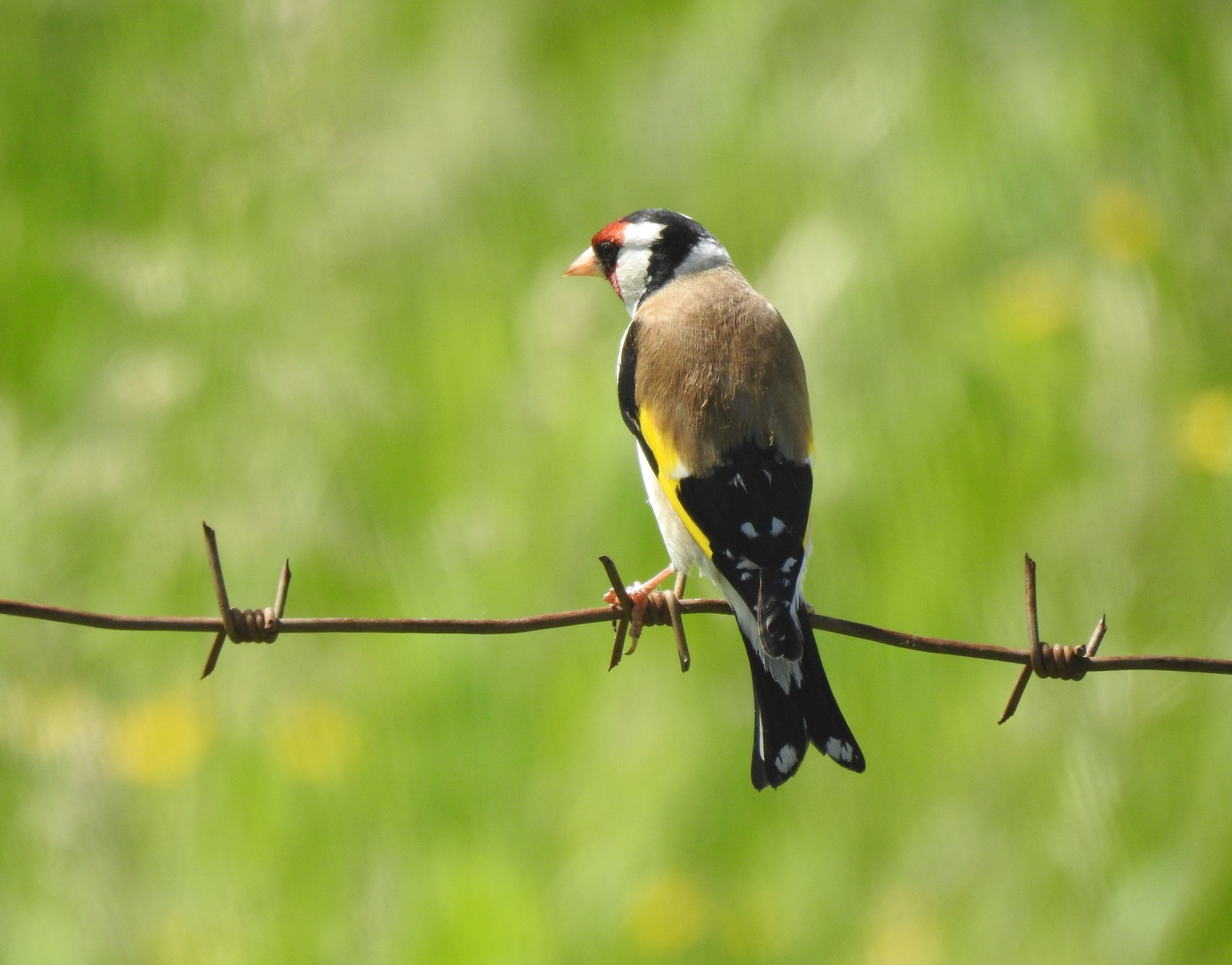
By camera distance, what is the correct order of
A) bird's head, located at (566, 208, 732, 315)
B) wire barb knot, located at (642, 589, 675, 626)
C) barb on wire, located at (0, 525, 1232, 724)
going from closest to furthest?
barb on wire, located at (0, 525, 1232, 724), wire barb knot, located at (642, 589, 675, 626), bird's head, located at (566, 208, 732, 315)

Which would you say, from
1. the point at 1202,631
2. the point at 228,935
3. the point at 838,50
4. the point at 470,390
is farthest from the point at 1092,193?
the point at 228,935

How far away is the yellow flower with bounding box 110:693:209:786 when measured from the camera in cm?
473

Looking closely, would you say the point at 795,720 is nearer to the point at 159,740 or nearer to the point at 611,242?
the point at 611,242

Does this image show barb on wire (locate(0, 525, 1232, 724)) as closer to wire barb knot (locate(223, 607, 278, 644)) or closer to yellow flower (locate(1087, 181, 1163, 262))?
wire barb knot (locate(223, 607, 278, 644))

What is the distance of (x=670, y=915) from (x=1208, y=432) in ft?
7.62

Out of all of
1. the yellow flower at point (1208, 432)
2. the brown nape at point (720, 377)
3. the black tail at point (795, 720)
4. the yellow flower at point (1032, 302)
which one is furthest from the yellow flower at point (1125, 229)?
the black tail at point (795, 720)

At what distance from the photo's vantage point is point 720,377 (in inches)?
115

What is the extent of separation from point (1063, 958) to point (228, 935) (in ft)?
8.25

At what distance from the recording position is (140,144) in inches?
237

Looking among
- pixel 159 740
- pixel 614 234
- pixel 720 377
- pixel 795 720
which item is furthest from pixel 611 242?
pixel 159 740

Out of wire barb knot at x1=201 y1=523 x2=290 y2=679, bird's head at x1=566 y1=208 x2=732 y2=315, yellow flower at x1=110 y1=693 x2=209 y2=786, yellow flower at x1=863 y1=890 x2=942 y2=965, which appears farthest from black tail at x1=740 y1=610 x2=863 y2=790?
yellow flower at x1=110 y1=693 x2=209 y2=786

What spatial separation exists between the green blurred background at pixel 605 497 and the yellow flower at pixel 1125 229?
15 mm

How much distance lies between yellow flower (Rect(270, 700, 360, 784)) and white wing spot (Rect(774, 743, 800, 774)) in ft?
8.08

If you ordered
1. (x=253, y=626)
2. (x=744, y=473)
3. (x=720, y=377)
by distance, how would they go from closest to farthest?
(x=253, y=626), (x=744, y=473), (x=720, y=377)
